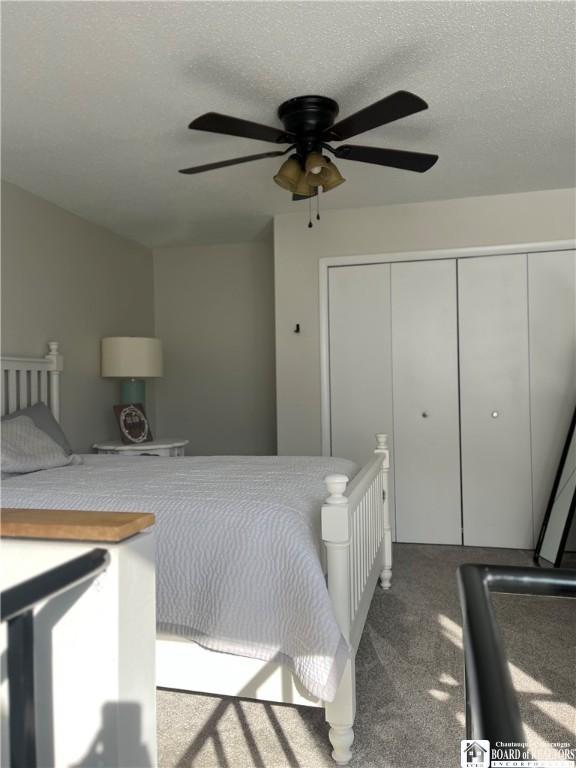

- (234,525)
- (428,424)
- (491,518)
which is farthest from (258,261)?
(234,525)

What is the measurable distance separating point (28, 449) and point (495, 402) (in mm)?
2970

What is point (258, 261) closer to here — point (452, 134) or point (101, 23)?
point (452, 134)

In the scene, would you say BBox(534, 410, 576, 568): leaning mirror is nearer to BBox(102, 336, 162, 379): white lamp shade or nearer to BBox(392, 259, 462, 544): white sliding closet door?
BBox(392, 259, 462, 544): white sliding closet door

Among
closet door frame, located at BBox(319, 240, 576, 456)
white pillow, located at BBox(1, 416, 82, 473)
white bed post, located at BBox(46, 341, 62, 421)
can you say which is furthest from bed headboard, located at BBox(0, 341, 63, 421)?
closet door frame, located at BBox(319, 240, 576, 456)

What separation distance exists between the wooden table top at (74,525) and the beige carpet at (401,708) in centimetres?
118

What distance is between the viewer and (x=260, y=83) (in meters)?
2.28

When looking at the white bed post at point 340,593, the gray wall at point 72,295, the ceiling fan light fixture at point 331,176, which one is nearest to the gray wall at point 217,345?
the gray wall at point 72,295

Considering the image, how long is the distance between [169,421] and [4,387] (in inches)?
78.9

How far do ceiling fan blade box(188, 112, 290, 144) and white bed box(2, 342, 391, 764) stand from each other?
1.31 m

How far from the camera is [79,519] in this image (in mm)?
907

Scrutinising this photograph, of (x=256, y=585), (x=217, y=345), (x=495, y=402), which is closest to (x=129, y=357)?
(x=217, y=345)

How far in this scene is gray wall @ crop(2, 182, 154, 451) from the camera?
11.0ft

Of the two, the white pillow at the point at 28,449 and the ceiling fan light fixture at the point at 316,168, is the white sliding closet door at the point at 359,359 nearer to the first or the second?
the ceiling fan light fixture at the point at 316,168

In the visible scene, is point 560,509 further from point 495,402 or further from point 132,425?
point 132,425
